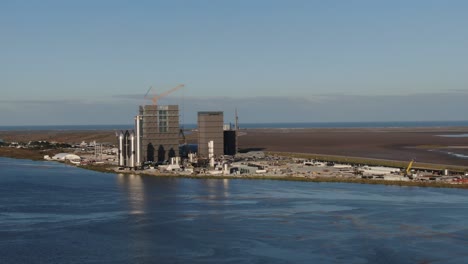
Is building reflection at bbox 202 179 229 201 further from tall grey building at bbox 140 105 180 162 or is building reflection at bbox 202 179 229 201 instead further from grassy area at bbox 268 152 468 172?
grassy area at bbox 268 152 468 172

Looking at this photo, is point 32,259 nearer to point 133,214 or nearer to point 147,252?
point 147,252

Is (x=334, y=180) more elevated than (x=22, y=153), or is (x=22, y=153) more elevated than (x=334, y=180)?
(x=22, y=153)

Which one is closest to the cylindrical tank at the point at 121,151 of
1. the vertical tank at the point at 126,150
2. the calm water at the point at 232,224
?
the vertical tank at the point at 126,150

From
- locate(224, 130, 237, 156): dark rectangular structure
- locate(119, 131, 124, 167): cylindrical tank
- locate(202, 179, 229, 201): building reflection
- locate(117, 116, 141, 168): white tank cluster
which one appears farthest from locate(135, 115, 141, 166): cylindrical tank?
locate(224, 130, 237, 156): dark rectangular structure

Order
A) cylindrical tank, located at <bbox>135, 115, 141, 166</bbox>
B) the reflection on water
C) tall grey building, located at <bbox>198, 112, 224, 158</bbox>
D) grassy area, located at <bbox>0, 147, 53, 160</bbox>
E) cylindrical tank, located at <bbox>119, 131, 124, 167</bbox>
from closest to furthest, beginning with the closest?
the reflection on water, cylindrical tank, located at <bbox>135, 115, 141, 166</bbox>, cylindrical tank, located at <bbox>119, 131, 124, 167</bbox>, tall grey building, located at <bbox>198, 112, 224, 158</bbox>, grassy area, located at <bbox>0, 147, 53, 160</bbox>

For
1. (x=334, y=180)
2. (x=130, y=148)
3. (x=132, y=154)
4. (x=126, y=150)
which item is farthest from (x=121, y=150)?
(x=334, y=180)

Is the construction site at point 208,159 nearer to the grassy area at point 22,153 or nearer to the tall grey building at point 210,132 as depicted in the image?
the tall grey building at point 210,132

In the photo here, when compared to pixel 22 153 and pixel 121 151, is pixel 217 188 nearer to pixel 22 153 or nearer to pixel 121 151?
pixel 121 151
